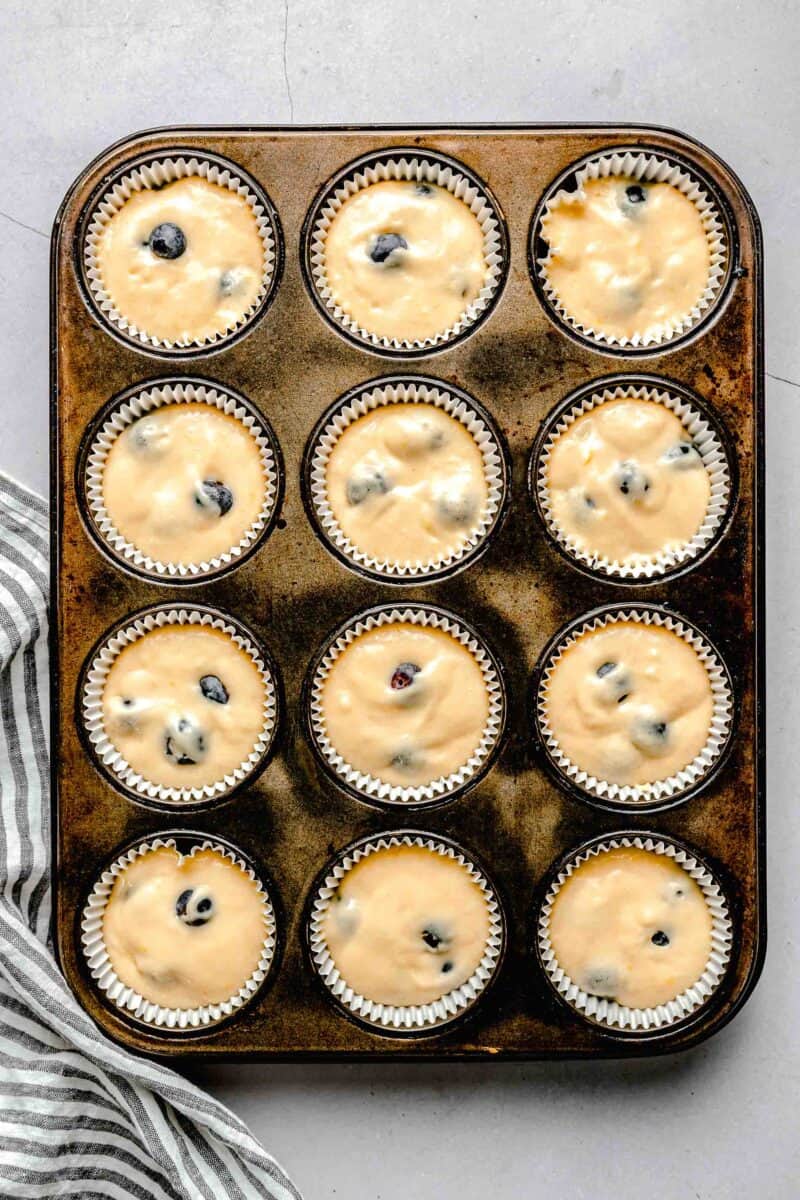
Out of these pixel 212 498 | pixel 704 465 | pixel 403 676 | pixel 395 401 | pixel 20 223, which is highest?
pixel 20 223

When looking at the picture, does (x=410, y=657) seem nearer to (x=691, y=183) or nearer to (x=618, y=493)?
(x=618, y=493)

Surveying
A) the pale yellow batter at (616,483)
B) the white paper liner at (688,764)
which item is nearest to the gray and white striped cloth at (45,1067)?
the white paper liner at (688,764)

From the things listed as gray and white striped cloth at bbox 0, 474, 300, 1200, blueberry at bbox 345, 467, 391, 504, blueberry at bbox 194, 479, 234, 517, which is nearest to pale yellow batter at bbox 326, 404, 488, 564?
blueberry at bbox 345, 467, 391, 504

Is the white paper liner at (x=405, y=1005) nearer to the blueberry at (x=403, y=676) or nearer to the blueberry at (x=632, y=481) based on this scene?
the blueberry at (x=403, y=676)

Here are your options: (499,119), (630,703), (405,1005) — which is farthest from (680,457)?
(405,1005)

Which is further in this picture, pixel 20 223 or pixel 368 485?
pixel 20 223

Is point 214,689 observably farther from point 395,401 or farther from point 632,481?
point 632,481

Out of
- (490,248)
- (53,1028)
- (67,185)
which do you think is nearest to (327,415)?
(490,248)
